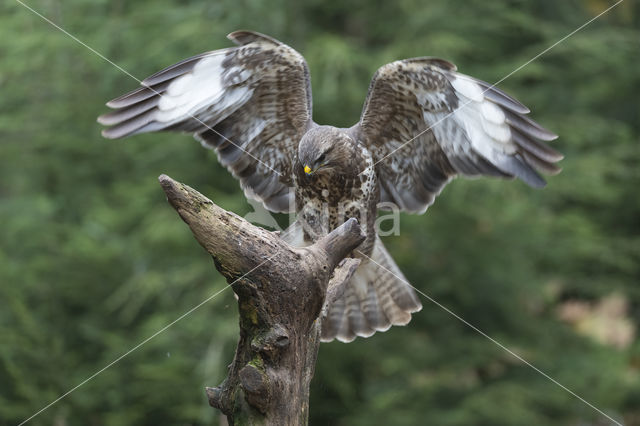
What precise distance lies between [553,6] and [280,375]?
7.44 meters

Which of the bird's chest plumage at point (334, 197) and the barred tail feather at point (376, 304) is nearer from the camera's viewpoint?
the bird's chest plumage at point (334, 197)

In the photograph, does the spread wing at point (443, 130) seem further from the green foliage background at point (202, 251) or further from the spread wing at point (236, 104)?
the green foliage background at point (202, 251)

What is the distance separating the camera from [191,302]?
6672mm

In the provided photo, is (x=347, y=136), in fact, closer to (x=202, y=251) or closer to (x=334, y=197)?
(x=334, y=197)

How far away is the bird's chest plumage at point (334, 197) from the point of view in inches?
161

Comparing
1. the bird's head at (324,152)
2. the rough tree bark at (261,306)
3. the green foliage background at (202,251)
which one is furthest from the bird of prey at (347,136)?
the green foliage background at (202,251)

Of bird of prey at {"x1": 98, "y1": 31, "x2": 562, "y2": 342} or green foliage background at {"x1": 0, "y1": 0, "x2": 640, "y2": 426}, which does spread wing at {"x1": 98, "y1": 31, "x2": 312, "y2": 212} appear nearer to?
bird of prey at {"x1": 98, "y1": 31, "x2": 562, "y2": 342}

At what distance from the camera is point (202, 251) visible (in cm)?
699

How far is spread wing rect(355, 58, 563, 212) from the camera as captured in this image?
3820 millimetres

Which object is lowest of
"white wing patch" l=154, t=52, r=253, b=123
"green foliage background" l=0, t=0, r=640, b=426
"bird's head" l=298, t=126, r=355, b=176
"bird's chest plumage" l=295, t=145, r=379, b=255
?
"green foliage background" l=0, t=0, r=640, b=426

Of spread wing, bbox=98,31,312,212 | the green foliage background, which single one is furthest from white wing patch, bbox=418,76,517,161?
the green foliage background

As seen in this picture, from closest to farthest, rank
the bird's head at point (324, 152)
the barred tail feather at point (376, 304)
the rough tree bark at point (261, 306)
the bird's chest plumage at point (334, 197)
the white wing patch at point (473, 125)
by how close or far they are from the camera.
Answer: the rough tree bark at point (261, 306), the white wing patch at point (473, 125), the bird's head at point (324, 152), the bird's chest plumage at point (334, 197), the barred tail feather at point (376, 304)

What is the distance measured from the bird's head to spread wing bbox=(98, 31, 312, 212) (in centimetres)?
33

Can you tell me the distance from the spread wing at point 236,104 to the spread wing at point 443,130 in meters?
0.46
